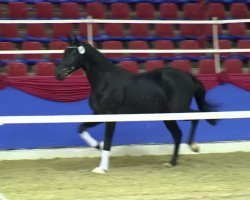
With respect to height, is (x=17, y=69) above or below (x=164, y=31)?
below

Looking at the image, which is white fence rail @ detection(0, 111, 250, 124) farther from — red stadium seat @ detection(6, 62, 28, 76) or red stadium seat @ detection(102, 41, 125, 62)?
red stadium seat @ detection(102, 41, 125, 62)

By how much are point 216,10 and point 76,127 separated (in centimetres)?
466

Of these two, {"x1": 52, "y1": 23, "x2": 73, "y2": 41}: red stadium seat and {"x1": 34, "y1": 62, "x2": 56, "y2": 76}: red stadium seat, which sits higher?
{"x1": 52, "y1": 23, "x2": 73, "y2": 41}: red stadium seat

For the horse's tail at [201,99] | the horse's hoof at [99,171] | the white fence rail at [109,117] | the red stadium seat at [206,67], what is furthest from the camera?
the red stadium seat at [206,67]

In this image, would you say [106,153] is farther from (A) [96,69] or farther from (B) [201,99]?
(B) [201,99]

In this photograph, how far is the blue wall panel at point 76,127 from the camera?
8297mm

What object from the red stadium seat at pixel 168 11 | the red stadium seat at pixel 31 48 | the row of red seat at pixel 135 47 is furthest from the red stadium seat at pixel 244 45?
the red stadium seat at pixel 31 48

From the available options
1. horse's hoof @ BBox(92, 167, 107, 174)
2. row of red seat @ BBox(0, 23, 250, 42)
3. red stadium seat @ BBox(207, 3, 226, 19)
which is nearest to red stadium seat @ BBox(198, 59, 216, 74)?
row of red seat @ BBox(0, 23, 250, 42)

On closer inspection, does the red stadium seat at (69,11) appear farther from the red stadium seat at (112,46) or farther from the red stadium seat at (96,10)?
the red stadium seat at (112,46)

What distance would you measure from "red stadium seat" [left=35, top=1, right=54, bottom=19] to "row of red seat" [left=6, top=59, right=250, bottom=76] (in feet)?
6.01

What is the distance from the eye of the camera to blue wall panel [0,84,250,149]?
8.30 m

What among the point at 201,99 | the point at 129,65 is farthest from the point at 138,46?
the point at 201,99

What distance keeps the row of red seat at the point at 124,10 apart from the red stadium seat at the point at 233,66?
1.71m

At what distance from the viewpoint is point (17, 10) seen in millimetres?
10367
